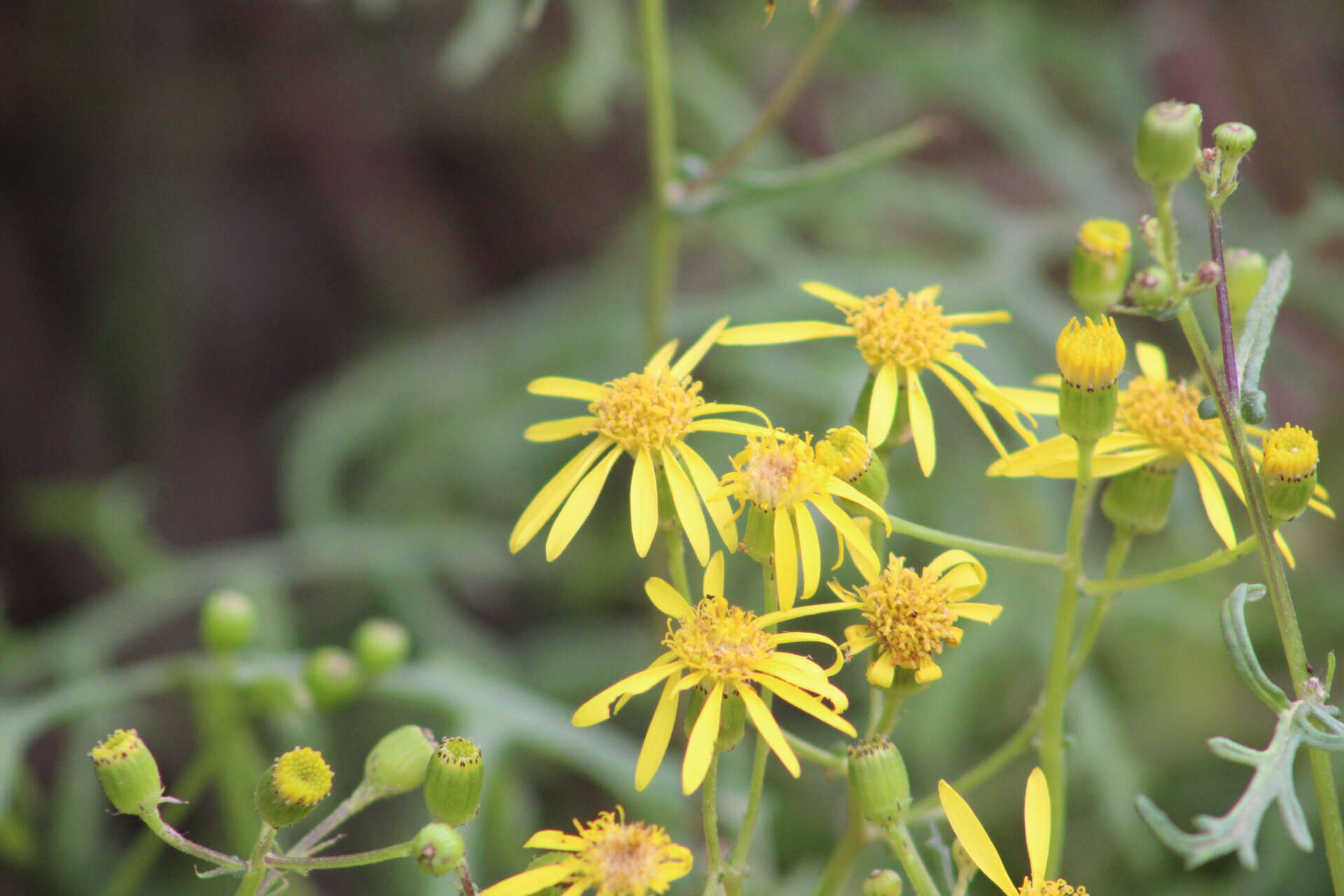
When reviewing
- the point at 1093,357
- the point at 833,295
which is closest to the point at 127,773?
the point at 833,295

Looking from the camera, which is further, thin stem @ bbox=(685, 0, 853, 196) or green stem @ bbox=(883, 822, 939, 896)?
thin stem @ bbox=(685, 0, 853, 196)

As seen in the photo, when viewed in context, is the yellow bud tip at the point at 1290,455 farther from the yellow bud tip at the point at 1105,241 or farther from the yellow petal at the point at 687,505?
the yellow petal at the point at 687,505

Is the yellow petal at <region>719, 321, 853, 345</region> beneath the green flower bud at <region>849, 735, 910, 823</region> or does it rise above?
above

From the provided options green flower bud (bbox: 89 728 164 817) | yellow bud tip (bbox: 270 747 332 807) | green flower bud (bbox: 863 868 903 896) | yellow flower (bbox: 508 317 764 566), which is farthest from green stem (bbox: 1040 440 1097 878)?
green flower bud (bbox: 89 728 164 817)

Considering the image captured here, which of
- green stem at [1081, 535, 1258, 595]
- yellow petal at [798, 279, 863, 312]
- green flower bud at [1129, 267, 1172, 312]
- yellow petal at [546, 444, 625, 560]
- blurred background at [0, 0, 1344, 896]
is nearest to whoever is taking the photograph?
green flower bud at [1129, 267, 1172, 312]

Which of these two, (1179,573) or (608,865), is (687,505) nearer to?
(608,865)

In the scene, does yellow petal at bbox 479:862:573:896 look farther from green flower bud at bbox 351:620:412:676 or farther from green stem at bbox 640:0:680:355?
green stem at bbox 640:0:680:355

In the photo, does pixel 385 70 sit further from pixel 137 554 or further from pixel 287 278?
pixel 137 554
